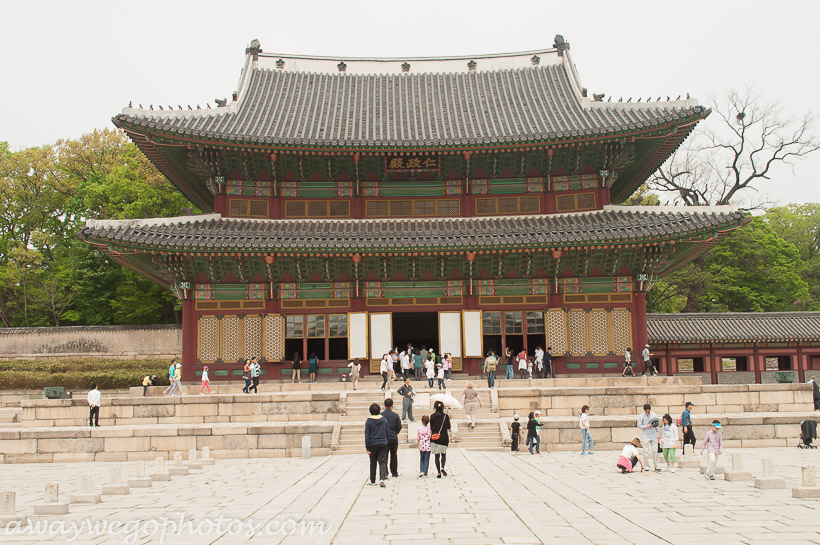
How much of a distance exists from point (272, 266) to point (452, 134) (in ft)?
32.3

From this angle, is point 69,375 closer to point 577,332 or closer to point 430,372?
point 430,372

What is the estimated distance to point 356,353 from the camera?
26953 mm

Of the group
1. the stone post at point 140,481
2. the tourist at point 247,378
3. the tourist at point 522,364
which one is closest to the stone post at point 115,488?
the stone post at point 140,481

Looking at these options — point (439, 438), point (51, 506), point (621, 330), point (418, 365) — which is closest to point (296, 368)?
point (418, 365)

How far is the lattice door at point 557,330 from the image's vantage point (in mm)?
26984

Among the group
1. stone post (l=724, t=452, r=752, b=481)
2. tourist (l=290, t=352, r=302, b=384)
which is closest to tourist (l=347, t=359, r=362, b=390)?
tourist (l=290, t=352, r=302, b=384)

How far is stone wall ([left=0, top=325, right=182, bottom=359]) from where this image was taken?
40.7 meters

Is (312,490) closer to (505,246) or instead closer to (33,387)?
(505,246)

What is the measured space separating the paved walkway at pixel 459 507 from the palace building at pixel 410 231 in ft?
35.6

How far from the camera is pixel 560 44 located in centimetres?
3406

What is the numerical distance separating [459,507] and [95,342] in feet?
120

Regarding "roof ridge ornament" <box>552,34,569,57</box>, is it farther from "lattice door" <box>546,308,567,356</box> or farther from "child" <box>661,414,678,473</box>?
"child" <box>661,414,678,473</box>

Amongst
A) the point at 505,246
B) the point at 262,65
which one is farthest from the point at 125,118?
the point at 505,246

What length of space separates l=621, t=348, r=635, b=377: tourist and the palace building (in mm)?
512
